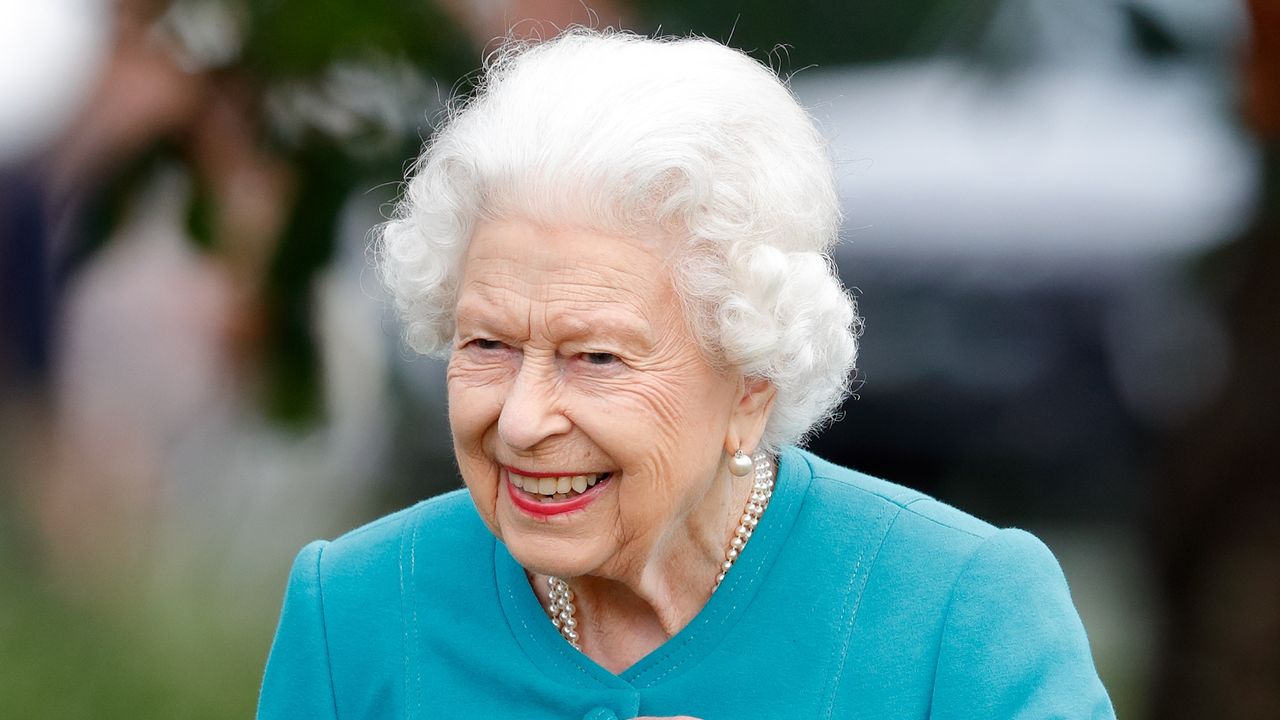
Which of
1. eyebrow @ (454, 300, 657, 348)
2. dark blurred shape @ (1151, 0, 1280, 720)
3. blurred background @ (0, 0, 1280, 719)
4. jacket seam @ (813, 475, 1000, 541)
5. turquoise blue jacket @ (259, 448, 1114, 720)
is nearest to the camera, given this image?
eyebrow @ (454, 300, 657, 348)

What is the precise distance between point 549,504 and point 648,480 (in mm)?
142

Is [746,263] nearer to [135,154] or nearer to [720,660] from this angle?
[720,660]

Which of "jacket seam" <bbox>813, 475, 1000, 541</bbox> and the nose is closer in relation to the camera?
the nose

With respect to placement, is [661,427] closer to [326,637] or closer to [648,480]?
[648,480]

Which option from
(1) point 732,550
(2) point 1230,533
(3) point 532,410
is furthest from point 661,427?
(2) point 1230,533

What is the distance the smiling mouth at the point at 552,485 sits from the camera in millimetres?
2322

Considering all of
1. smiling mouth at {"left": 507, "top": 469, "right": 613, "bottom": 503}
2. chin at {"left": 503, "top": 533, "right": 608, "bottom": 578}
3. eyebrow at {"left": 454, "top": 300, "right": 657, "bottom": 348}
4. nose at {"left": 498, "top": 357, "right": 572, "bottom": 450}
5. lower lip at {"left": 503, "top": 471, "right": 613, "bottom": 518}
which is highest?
eyebrow at {"left": 454, "top": 300, "right": 657, "bottom": 348}

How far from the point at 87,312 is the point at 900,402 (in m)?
3.88

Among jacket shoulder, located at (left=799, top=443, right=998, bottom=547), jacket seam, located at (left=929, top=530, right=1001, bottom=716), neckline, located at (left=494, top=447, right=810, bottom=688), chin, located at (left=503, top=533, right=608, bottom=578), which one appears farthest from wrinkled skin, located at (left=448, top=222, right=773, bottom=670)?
jacket seam, located at (left=929, top=530, right=1001, bottom=716)

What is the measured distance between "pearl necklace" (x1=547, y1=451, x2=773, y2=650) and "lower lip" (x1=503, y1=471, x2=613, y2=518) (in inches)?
11.7

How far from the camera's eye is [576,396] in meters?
2.27

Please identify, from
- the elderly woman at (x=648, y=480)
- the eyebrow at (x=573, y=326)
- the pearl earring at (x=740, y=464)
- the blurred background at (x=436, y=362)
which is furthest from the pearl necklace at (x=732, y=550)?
the blurred background at (x=436, y=362)

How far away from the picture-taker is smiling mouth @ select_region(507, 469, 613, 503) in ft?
7.62

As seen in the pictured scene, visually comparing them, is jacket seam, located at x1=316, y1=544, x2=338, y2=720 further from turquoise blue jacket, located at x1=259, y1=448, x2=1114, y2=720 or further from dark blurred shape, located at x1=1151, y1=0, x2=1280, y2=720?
dark blurred shape, located at x1=1151, y1=0, x2=1280, y2=720
